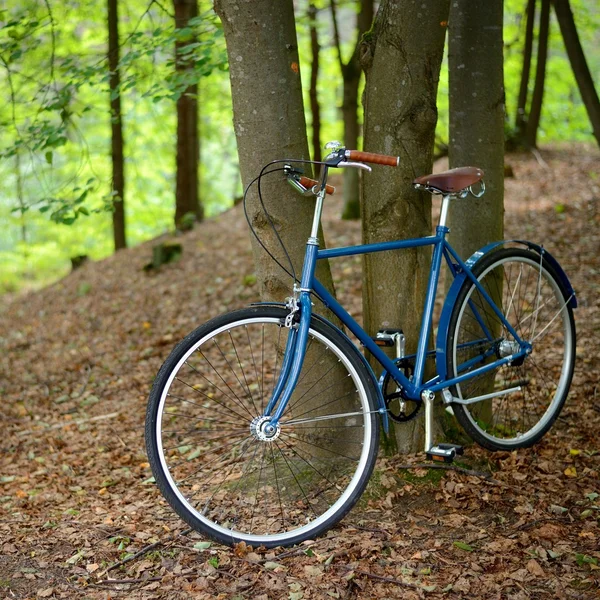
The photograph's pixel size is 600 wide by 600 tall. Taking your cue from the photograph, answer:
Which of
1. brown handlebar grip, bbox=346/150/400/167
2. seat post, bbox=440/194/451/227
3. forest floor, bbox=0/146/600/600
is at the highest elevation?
brown handlebar grip, bbox=346/150/400/167

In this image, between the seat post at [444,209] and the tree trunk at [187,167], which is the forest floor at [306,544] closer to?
the seat post at [444,209]

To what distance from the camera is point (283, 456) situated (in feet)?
11.4

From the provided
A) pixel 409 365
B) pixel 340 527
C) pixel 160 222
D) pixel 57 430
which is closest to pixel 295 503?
pixel 340 527

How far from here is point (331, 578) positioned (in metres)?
2.66

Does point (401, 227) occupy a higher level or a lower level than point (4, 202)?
higher

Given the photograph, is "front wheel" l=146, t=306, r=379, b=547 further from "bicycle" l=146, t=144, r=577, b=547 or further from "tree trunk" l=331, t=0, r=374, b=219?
"tree trunk" l=331, t=0, r=374, b=219

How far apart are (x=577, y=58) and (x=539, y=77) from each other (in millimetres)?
6156

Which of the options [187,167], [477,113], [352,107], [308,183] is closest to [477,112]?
[477,113]

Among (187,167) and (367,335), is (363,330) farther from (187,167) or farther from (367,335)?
(187,167)

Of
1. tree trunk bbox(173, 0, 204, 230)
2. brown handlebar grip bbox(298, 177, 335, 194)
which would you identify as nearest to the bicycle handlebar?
brown handlebar grip bbox(298, 177, 335, 194)

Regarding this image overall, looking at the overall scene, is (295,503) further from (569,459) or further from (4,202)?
(4,202)

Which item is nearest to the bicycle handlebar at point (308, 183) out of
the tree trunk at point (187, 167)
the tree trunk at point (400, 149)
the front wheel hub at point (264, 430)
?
the tree trunk at point (400, 149)

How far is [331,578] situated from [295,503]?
2.01 feet

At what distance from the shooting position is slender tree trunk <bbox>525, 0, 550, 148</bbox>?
37.3 ft
